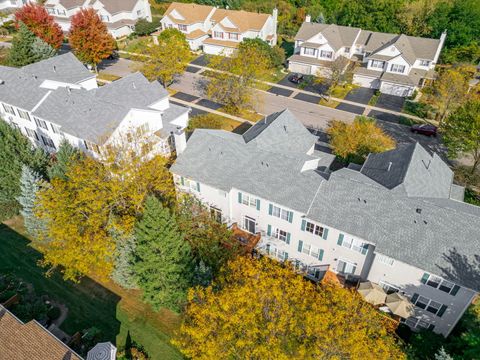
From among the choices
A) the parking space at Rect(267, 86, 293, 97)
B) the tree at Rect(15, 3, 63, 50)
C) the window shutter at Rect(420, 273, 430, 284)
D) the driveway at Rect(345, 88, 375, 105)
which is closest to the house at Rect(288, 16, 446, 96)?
the driveway at Rect(345, 88, 375, 105)

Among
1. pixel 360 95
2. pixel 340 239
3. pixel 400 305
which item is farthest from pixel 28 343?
pixel 360 95

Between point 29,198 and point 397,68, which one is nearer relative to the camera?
point 29,198

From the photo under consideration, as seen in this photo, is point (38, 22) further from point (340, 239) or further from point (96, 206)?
point (340, 239)

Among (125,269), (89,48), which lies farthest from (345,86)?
(125,269)

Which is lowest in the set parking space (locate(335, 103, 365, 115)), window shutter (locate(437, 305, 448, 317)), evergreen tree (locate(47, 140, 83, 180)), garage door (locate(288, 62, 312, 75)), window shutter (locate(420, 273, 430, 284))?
parking space (locate(335, 103, 365, 115))

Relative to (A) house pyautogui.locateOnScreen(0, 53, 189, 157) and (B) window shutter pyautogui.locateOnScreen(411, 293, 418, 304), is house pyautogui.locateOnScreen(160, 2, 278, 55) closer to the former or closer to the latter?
(A) house pyautogui.locateOnScreen(0, 53, 189, 157)

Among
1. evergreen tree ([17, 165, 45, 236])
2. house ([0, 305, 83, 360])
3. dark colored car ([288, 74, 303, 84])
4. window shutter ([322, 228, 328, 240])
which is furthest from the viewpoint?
dark colored car ([288, 74, 303, 84])

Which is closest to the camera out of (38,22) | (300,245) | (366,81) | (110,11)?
(300,245)

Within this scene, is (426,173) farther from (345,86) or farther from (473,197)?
(345,86)
